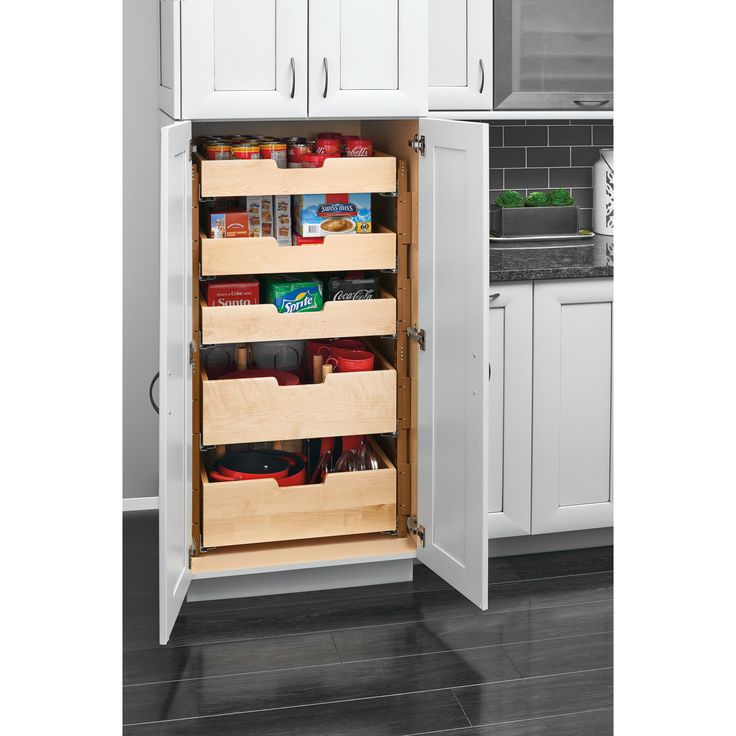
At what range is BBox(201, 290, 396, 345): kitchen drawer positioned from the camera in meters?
2.55

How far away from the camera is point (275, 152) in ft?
8.57

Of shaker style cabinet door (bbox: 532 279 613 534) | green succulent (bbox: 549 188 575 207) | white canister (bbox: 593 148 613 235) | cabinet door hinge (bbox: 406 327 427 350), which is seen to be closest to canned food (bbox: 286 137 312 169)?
cabinet door hinge (bbox: 406 327 427 350)

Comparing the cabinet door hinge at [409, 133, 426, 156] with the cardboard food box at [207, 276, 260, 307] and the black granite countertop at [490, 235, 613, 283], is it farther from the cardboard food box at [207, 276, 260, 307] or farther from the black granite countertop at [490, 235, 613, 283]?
the cardboard food box at [207, 276, 260, 307]

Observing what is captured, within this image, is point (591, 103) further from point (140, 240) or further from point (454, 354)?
point (140, 240)

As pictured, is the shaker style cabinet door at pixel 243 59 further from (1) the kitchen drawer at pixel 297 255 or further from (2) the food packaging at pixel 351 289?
(2) the food packaging at pixel 351 289

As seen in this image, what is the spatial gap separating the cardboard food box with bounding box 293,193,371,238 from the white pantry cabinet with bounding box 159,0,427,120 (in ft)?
0.81

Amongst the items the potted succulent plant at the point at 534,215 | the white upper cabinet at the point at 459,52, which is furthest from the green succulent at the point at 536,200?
the white upper cabinet at the point at 459,52

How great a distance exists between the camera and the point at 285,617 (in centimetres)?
262

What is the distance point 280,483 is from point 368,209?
82 centimetres

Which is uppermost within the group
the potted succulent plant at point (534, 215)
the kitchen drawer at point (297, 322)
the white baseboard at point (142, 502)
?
the potted succulent plant at point (534, 215)

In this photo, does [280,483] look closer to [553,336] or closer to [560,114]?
[553,336]

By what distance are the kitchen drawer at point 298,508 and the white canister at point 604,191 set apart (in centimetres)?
123

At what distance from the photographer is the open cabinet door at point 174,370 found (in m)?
2.10

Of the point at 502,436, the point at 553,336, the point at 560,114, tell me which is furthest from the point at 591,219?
the point at 502,436
